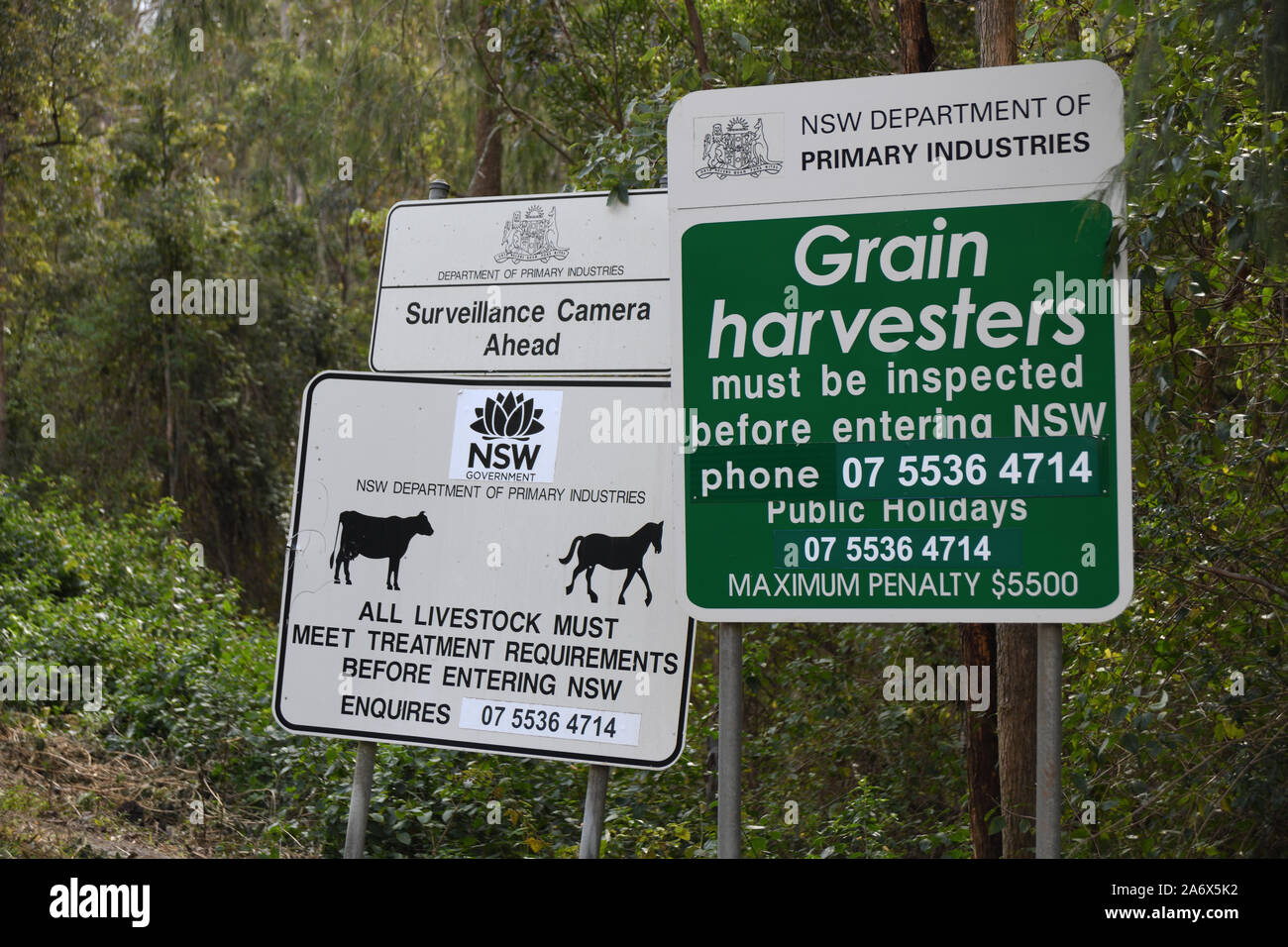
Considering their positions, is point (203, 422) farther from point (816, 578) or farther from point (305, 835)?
point (816, 578)

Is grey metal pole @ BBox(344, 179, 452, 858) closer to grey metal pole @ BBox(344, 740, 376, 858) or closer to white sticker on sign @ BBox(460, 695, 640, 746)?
grey metal pole @ BBox(344, 740, 376, 858)

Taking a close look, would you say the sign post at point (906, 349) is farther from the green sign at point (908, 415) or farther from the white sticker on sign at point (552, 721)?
the white sticker on sign at point (552, 721)

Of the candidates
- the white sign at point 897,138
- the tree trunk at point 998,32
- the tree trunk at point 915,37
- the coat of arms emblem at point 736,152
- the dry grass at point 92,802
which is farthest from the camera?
the dry grass at point 92,802

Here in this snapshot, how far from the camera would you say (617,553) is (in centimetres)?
347

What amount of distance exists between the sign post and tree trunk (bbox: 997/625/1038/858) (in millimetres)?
1785

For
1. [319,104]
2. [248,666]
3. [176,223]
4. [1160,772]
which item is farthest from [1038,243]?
[176,223]

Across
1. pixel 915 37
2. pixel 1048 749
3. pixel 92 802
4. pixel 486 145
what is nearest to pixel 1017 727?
pixel 1048 749

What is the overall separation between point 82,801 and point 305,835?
47.6 inches

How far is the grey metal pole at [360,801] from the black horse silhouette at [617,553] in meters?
0.83

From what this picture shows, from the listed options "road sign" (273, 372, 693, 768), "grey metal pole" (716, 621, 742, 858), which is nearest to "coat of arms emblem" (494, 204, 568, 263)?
"road sign" (273, 372, 693, 768)

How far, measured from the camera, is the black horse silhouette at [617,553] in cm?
344

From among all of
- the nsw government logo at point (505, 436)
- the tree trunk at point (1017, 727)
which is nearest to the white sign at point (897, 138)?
the nsw government logo at point (505, 436)

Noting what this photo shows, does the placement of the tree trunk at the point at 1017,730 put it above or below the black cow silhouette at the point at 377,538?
below

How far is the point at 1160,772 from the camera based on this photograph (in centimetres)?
528
